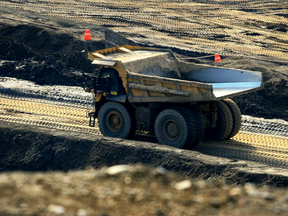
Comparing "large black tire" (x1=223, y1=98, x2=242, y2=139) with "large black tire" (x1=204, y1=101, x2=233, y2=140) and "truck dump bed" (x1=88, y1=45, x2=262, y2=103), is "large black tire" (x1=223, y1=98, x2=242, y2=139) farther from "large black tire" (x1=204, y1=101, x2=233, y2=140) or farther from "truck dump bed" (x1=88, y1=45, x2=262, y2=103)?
"truck dump bed" (x1=88, y1=45, x2=262, y2=103)

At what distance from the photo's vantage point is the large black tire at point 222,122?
34.2 ft

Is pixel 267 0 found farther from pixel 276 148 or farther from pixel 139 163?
pixel 139 163

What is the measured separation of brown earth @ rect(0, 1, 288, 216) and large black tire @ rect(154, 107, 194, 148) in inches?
27.3

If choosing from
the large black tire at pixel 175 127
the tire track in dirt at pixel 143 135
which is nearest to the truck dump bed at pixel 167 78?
the large black tire at pixel 175 127

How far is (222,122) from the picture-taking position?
Result: 34.4ft

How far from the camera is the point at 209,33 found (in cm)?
2300

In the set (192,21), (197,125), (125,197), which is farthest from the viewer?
(192,21)

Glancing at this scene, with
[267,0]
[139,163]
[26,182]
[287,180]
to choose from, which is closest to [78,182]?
[26,182]

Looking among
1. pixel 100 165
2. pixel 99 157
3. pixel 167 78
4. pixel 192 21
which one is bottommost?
pixel 100 165

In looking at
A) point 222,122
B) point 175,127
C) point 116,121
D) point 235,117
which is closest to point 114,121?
point 116,121

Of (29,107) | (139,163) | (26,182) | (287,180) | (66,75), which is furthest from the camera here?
(66,75)

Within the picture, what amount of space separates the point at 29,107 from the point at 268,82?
28.7ft

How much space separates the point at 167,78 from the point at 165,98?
0.50 metres

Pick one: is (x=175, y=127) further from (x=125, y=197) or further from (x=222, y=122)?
(x=125, y=197)
